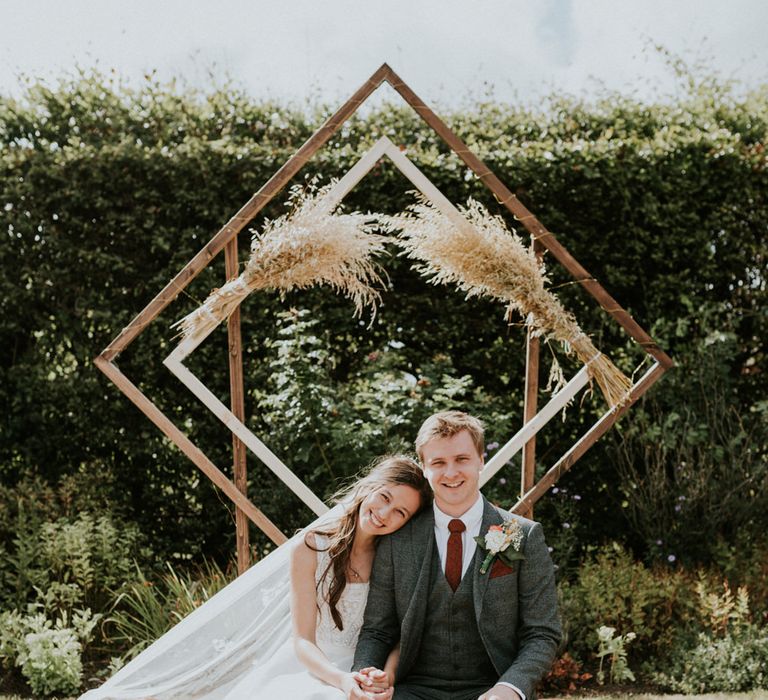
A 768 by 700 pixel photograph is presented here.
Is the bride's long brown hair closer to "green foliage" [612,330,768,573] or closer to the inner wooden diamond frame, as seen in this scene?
the inner wooden diamond frame

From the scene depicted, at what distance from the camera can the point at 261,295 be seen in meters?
5.30

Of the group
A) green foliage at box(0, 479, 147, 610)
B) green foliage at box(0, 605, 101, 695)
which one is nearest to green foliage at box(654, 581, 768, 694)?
green foliage at box(0, 605, 101, 695)

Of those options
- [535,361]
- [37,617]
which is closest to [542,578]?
[535,361]

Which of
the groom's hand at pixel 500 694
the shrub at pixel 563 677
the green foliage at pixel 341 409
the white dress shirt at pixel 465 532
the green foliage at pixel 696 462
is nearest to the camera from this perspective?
the groom's hand at pixel 500 694

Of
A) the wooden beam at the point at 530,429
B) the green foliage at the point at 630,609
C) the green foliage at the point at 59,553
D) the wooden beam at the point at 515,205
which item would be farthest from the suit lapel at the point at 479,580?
the green foliage at the point at 59,553

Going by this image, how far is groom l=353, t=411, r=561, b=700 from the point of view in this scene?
8.46 feet

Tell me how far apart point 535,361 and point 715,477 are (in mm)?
2011

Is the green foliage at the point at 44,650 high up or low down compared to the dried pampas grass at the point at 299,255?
down

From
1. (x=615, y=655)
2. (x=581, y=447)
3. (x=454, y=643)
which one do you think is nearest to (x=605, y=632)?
(x=615, y=655)

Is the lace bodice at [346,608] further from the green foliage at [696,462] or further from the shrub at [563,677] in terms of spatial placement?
the green foliage at [696,462]

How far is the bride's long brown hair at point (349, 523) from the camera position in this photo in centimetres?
279

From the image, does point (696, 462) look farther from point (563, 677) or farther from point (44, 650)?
point (44, 650)

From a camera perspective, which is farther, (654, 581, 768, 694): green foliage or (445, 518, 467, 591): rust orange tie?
(654, 581, 768, 694): green foliage

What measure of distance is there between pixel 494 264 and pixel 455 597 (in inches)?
63.0
